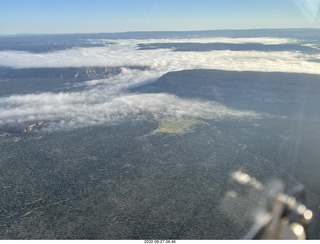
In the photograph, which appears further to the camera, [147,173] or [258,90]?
[258,90]

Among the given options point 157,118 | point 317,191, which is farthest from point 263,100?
point 317,191

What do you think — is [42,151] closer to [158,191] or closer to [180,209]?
[158,191]

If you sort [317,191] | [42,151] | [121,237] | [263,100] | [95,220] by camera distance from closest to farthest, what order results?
1. [121,237]
2. [95,220]
3. [317,191]
4. [42,151]
5. [263,100]

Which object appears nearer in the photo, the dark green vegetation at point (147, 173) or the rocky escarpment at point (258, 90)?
the dark green vegetation at point (147, 173)

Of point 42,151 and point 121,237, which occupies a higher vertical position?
point 121,237

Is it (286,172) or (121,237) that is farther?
(286,172)

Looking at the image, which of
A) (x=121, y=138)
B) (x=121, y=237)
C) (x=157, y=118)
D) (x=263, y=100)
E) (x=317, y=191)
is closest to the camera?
(x=121, y=237)

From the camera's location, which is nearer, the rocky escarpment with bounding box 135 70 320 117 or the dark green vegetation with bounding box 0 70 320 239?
the dark green vegetation with bounding box 0 70 320 239

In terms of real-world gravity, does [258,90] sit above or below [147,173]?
above
